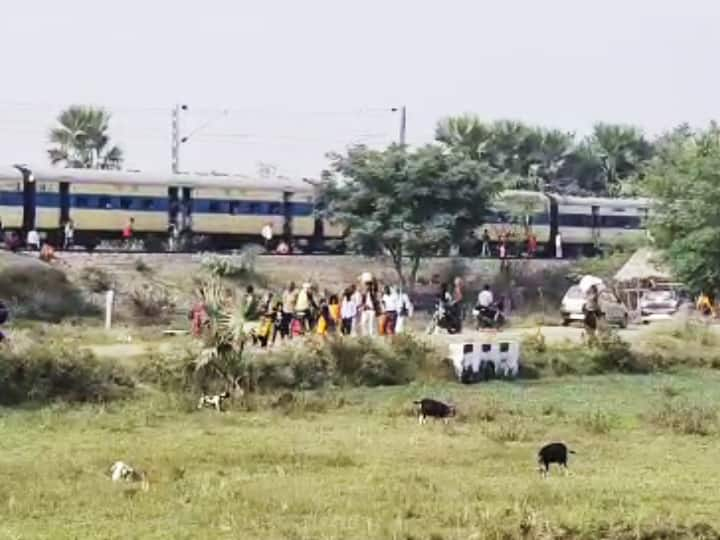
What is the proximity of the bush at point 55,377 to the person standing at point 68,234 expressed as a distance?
24.7m

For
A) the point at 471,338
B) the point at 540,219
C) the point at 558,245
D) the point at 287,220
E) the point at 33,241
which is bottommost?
the point at 471,338

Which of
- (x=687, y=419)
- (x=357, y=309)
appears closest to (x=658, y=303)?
(x=357, y=309)

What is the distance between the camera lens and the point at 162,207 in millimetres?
51375

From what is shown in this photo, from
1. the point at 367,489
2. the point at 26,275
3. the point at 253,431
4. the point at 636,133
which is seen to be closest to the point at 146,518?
the point at 367,489

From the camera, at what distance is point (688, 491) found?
49.4 ft

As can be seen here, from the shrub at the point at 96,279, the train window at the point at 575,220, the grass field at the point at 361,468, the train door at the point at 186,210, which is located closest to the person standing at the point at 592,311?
the grass field at the point at 361,468

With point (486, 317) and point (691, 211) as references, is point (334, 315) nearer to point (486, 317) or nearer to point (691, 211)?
point (486, 317)

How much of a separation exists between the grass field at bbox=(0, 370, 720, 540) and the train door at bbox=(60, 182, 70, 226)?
2522 cm

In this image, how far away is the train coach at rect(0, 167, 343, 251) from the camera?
4897cm

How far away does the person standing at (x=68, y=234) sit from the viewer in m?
48.7

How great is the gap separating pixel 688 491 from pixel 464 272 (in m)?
38.1

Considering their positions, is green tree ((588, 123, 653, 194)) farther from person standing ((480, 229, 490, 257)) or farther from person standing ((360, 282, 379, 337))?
person standing ((360, 282, 379, 337))

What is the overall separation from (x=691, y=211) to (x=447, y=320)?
12698 mm

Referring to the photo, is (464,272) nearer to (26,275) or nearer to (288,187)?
(288,187)
